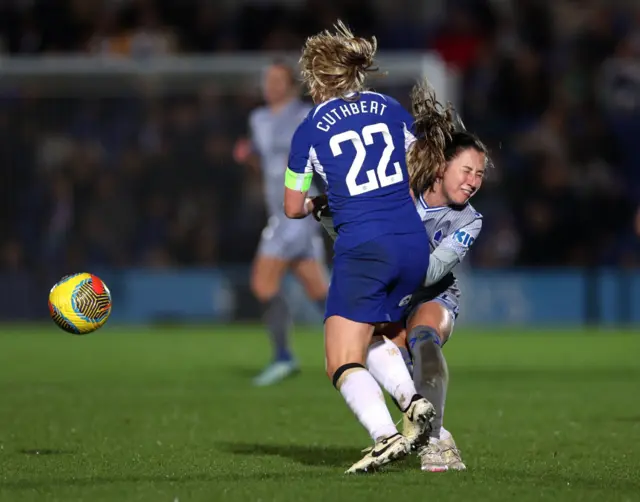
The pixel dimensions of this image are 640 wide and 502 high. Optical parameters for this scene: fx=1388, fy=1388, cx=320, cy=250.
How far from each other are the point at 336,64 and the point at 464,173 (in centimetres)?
85

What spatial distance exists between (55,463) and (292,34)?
16767mm

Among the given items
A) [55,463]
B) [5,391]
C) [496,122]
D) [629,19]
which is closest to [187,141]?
[496,122]

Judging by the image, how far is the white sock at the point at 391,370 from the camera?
6621 millimetres

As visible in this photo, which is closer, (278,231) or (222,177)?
(278,231)

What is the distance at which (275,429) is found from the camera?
8680mm

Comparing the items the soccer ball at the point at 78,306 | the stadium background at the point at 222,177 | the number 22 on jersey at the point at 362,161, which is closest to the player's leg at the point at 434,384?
the number 22 on jersey at the point at 362,161

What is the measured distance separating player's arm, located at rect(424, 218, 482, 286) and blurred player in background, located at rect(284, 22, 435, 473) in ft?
0.19

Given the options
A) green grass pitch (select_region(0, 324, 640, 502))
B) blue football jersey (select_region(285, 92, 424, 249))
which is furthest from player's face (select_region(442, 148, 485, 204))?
green grass pitch (select_region(0, 324, 640, 502))

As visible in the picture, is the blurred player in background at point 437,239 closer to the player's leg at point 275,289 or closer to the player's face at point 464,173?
the player's face at point 464,173

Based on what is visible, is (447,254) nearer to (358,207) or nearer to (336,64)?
(358,207)

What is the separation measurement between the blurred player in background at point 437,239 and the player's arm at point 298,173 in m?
0.24

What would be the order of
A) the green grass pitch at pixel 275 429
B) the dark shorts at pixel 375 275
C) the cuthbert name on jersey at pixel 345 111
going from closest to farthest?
the green grass pitch at pixel 275 429 → the dark shorts at pixel 375 275 → the cuthbert name on jersey at pixel 345 111

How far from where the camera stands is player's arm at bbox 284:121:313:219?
6.60 meters

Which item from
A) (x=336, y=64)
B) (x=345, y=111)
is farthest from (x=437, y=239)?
(x=336, y=64)
